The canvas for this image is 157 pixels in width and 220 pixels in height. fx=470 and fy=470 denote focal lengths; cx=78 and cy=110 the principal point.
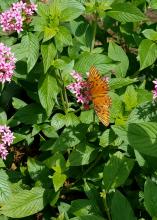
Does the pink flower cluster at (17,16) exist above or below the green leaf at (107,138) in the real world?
above

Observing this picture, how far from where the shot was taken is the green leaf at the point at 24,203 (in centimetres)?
292

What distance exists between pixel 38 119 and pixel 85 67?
47 cm

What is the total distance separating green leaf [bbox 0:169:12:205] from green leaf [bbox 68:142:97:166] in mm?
431

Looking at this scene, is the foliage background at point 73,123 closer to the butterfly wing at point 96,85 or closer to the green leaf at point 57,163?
the green leaf at point 57,163

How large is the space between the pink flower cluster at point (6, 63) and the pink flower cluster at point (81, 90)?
394mm

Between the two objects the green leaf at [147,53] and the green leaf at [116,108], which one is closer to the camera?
the green leaf at [116,108]

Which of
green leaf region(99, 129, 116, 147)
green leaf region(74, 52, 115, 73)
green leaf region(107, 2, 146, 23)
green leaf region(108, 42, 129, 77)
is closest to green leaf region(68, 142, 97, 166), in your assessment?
green leaf region(99, 129, 116, 147)

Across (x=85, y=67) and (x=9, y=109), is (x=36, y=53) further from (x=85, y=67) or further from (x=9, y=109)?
(x=9, y=109)

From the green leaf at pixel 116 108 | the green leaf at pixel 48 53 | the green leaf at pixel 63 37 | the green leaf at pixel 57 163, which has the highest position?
the green leaf at pixel 63 37

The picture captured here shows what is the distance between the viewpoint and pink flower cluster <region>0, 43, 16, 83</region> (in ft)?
9.26

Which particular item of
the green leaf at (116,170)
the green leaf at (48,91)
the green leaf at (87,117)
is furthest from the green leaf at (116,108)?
the green leaf at (48,91)

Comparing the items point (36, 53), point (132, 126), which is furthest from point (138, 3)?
point (132, 126)

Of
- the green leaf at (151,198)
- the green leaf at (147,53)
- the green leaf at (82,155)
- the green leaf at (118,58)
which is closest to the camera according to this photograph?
the green leaf at (151,198)

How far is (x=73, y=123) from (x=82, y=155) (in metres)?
A: 0.21
